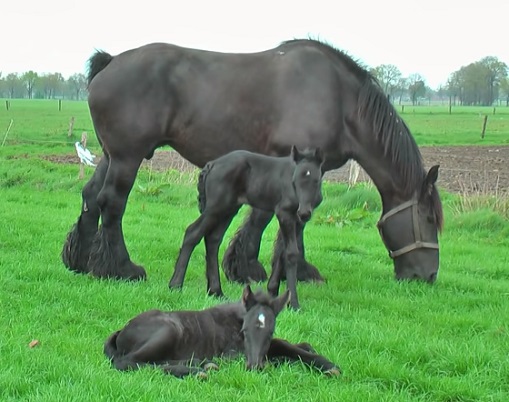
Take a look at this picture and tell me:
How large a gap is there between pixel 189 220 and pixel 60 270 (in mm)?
4724

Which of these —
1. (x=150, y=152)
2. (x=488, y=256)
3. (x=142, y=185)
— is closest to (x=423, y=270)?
(x=488, y=256)

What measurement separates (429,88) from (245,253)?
132 meters

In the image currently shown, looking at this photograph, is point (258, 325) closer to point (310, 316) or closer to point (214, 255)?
point (310, 316)

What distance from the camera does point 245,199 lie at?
7031 millimetres

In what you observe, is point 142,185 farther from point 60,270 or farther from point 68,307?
point 68,307

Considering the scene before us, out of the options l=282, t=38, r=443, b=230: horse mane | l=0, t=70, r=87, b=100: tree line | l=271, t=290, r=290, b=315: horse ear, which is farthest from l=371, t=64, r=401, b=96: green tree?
l=0, t=70, r=87, b=100: tree line

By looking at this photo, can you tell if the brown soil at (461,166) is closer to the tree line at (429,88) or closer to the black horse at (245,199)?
the black horse at (245,199)

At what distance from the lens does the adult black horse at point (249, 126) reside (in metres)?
7.82

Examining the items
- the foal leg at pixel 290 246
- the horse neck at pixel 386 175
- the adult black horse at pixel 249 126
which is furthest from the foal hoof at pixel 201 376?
the horse neck at pixel 386 175

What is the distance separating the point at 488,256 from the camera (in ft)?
34.2

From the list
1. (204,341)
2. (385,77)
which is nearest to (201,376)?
(204,341)

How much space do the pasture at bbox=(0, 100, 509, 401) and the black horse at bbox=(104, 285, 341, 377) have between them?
0.12 meters

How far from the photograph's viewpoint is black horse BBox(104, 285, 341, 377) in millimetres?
4754

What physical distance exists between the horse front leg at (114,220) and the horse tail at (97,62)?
48.6 inches
